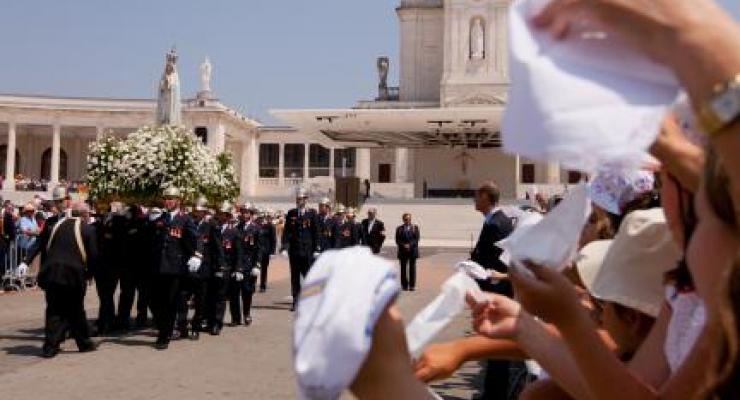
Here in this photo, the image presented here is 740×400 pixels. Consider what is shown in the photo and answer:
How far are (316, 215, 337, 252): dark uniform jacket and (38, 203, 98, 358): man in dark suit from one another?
6316mm

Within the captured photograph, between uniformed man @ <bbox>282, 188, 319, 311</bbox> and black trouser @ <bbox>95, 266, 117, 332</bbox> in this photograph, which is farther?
uniformed man @ <bbox>282, 188, 319, 311</bbox>

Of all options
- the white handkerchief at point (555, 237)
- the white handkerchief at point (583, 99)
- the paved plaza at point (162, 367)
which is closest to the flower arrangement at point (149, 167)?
the paved plaza at point (162, 367)

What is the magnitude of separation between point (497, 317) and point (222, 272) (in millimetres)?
10732

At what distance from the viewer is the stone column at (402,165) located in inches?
2670

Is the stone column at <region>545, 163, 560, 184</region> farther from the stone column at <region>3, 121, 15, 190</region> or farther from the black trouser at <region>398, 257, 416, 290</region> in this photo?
the black trouser at <region>398, 257, 416, 290</region>

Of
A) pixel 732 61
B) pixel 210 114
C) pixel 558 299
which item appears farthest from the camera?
pixel 210 114

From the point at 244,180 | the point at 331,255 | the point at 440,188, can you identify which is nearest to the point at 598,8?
the point at 331,255

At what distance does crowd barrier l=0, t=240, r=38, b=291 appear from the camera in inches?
706

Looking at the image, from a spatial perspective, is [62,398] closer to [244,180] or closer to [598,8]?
[598,8]

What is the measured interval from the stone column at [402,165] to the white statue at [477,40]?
397 inches

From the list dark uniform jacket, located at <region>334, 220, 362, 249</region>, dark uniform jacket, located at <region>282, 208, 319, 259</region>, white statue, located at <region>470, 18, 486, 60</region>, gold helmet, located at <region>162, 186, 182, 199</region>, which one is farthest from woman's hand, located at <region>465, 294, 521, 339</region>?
white statue, located at <region>470, 18, 486, 60</region>

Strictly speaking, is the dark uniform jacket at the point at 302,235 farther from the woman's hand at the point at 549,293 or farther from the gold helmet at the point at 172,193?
the woman's hand at the point at 549,293

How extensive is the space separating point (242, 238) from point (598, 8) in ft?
40.8

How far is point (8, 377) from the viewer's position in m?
8.60
